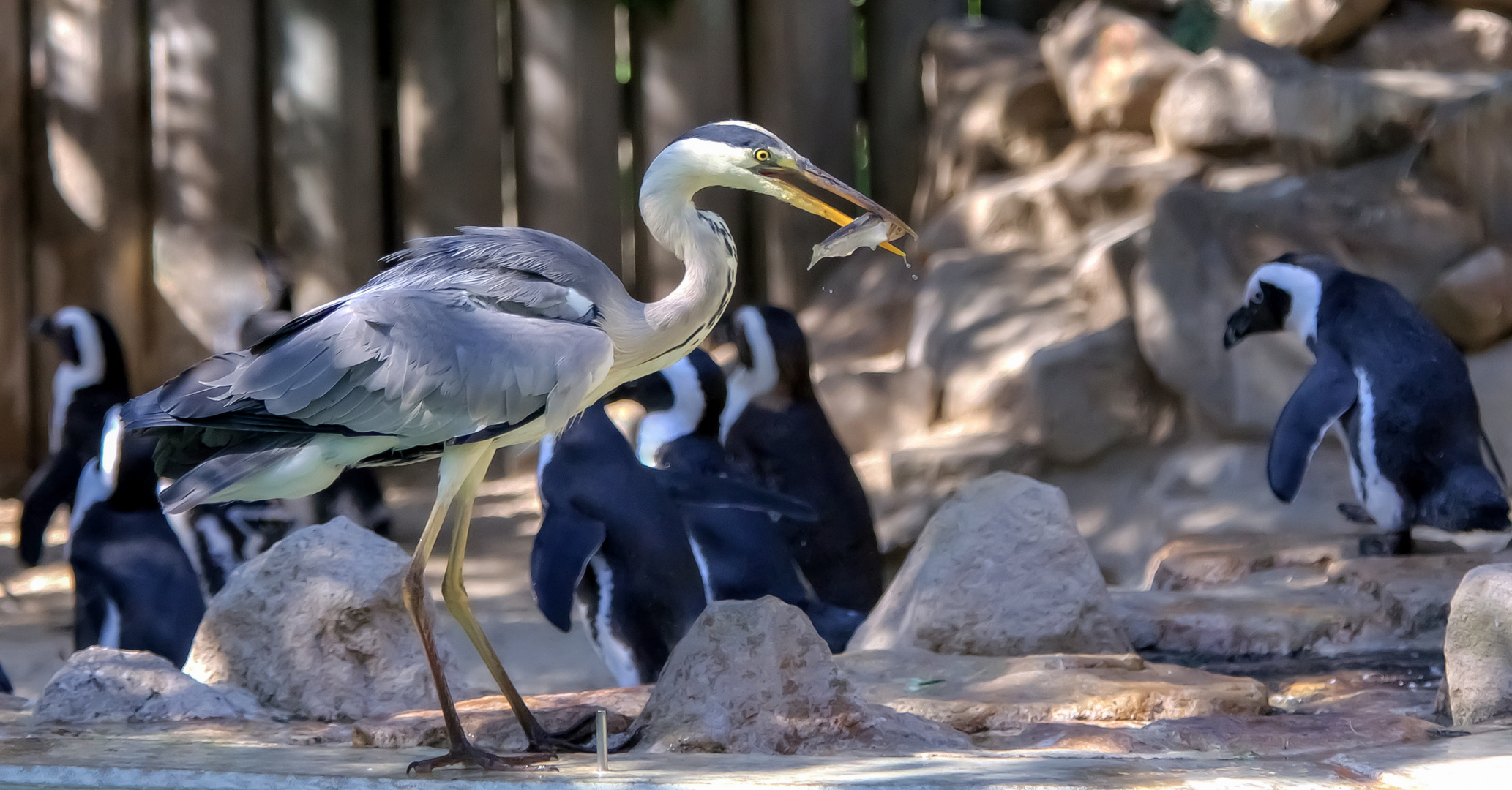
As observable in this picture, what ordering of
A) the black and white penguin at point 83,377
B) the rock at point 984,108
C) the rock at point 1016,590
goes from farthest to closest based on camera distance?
the rock at point 984,108, the black and white penguin at point 83,377, the rock at point 1016,590

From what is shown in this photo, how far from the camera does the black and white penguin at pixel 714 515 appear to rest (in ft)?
17.7

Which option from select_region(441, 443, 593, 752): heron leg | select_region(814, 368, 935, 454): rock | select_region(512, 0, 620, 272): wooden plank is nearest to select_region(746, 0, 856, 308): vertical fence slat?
select_region(512, 0, 620, 272): wooden plank

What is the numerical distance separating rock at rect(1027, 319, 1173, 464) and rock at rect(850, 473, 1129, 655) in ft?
10.4

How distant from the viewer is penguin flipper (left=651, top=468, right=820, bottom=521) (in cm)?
500

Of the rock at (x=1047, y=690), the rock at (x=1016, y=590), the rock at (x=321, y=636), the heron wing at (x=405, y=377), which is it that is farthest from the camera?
the rock at (x=1016, y=590)

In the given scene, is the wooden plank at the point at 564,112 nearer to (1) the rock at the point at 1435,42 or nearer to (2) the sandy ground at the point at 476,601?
(2) the sandy ground at the point at 476,601

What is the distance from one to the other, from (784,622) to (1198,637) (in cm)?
205

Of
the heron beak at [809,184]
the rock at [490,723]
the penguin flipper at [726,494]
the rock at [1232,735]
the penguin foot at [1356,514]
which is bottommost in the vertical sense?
the penguin foot at [1356,514]

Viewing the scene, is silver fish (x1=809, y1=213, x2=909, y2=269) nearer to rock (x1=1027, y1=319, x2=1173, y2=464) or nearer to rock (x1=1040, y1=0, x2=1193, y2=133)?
rock (x1=1027, y1=319, x2=1173, y2=464)

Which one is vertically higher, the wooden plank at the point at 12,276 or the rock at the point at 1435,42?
→ the rock at the point at 1435,42

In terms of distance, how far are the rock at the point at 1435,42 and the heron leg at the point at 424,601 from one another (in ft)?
24.4

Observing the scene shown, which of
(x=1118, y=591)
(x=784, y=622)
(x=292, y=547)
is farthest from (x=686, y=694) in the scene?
(x=1118, y=591)

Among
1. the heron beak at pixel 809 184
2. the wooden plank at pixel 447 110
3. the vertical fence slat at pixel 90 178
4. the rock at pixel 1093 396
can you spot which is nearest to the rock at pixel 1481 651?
the heron beak at pixel 809 184

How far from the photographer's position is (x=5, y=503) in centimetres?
852
